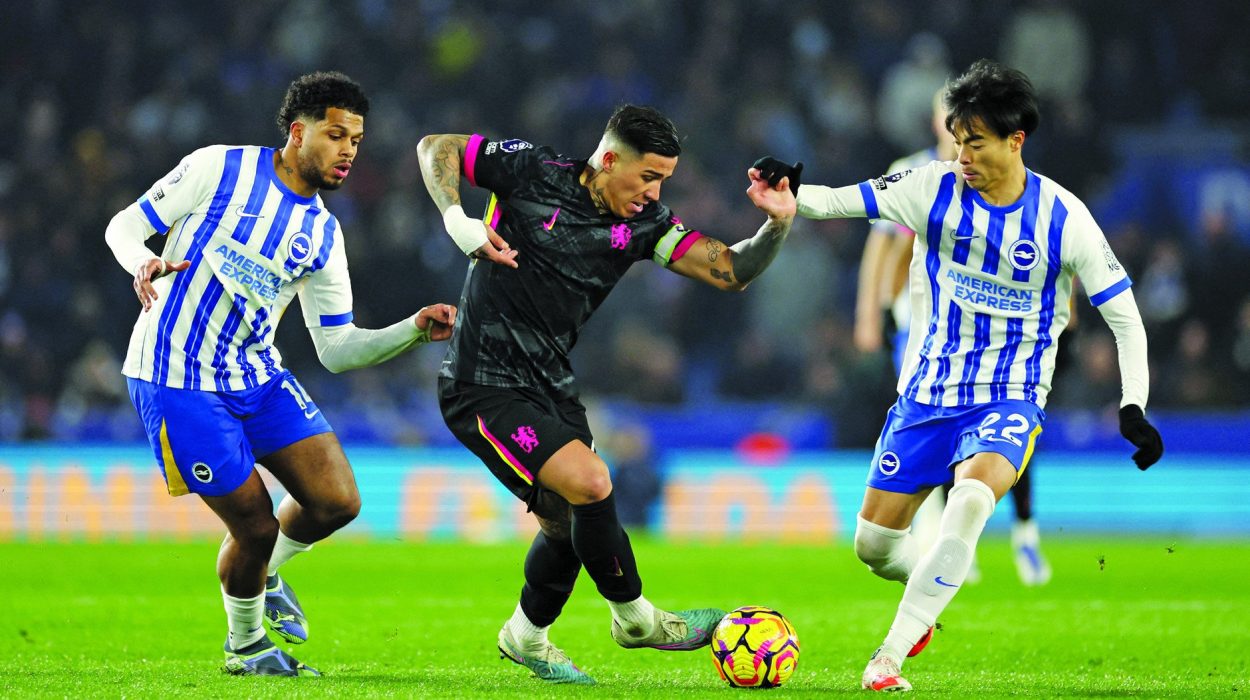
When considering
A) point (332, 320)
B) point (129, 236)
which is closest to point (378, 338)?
point (332, 320)

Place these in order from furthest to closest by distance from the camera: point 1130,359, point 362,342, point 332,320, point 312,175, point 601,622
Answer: point 601,622 < point 332,320 < point 362,342 < point 312,175 < point 1130,359

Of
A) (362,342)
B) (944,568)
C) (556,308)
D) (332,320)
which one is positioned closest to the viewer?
(944,568)

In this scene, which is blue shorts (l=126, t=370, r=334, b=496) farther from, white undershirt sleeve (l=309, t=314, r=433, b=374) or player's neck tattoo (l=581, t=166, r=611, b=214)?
player's neck tattoo (l=581, t=166, r=611, b=214)

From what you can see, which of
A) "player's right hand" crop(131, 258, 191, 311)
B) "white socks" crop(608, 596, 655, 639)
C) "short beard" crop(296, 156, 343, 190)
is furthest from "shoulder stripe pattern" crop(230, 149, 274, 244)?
"white socks" crop(608, 596, 655, 639)

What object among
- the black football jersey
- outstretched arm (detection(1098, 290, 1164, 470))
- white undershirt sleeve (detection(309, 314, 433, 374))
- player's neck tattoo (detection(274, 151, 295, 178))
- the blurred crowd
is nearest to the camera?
outstretched arm (detection(1098, 290, 1164, 470))

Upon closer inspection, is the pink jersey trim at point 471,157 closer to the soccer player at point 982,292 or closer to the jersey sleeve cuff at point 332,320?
the jersey sleeve cuff at point 332,320

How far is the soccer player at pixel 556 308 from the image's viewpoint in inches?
203

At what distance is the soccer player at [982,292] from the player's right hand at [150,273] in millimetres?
2014

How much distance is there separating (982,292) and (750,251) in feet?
2.69

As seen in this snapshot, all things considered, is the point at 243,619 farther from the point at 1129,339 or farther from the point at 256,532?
the point at 1129,339

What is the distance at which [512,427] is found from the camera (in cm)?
516

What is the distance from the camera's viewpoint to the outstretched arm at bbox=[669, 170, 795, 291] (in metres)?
5.23

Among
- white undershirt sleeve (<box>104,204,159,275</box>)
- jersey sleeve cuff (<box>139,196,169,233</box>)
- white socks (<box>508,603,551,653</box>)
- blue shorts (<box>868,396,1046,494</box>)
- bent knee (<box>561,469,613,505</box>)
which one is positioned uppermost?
blue shorts (<box>868,396,1046,494</box>)

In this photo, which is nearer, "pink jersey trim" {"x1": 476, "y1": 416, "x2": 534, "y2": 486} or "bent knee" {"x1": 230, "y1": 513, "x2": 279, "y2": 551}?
"pink jersey trim" {"x1": 476, "y1": 416, "x2": 534, "y2": 486}
